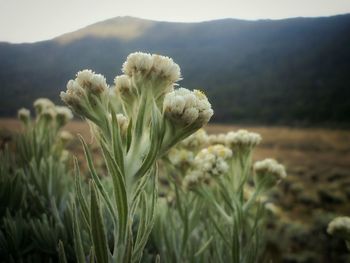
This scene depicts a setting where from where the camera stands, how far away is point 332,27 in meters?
12.2

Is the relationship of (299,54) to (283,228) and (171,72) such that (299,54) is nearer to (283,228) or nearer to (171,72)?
(283,228)

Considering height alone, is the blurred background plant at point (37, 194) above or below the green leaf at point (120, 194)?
below

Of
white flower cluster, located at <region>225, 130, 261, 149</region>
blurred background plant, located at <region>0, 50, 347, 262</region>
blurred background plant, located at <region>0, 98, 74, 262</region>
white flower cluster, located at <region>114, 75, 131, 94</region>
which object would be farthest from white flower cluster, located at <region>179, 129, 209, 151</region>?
white flower cluster, located at <region>114, 75, 131, 94</region>

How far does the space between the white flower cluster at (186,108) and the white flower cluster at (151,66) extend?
0.05m

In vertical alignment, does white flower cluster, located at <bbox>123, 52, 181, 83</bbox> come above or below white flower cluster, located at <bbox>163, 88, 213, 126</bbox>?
above

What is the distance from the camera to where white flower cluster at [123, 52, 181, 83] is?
663mm

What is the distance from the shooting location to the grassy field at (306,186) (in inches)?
162

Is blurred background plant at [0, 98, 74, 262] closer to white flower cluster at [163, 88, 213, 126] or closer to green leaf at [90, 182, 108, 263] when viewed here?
green leaf at [90, 182, 108, 263]

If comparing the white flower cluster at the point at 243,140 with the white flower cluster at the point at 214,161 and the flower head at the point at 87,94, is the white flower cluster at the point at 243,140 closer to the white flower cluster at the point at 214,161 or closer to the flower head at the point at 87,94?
the white flower cluster at the point at 214,161

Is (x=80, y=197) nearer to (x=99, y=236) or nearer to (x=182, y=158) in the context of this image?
(x=99, y=236)

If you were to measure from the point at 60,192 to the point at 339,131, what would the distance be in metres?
12.5

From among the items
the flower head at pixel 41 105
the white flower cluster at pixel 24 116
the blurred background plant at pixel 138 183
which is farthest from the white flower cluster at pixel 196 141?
the white flower cluster at pixel 24 116

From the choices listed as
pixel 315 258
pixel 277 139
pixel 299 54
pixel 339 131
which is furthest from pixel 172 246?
pixel 299 54

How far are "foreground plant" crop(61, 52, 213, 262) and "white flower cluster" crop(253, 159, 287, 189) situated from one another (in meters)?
0.74
